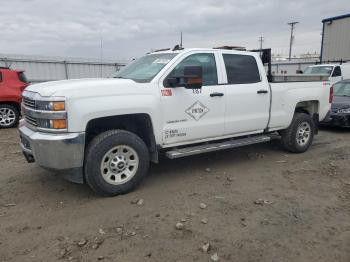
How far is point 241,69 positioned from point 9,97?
6.99 m

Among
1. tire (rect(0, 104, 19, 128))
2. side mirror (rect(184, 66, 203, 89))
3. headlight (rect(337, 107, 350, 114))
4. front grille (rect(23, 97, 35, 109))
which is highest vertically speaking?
side mirror (rect(184, 66, 203, 89))

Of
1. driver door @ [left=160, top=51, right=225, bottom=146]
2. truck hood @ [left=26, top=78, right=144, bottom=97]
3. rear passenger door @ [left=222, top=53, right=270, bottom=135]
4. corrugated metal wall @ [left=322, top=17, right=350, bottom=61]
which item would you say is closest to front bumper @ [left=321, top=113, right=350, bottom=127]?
rear passenger door @ [left=222, top=53, right=270, bottom=135]

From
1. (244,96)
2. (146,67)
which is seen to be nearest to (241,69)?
(244,96)

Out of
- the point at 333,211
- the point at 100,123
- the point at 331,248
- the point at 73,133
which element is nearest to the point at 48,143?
the point at 73,133

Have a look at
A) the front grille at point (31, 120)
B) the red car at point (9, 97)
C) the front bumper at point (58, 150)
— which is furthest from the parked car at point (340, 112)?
the red car at point (9, 97)

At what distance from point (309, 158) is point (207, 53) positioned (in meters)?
2.91

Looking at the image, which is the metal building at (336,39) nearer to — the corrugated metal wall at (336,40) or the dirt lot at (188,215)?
the corrugated metal wall at (336,40)

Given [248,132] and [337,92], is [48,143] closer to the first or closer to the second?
[248,132]

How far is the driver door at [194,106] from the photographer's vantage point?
486 centimetres

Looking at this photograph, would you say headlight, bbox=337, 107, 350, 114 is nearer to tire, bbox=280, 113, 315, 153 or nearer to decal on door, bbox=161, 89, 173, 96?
tire, bbox=280, 113, 315, 153

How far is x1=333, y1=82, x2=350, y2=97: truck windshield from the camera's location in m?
9.99

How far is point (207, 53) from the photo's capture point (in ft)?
17.7

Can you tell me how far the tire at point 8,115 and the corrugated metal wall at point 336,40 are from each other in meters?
18.9

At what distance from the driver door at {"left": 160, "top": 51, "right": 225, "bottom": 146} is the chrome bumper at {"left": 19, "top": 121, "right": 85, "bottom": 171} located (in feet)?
4.14
